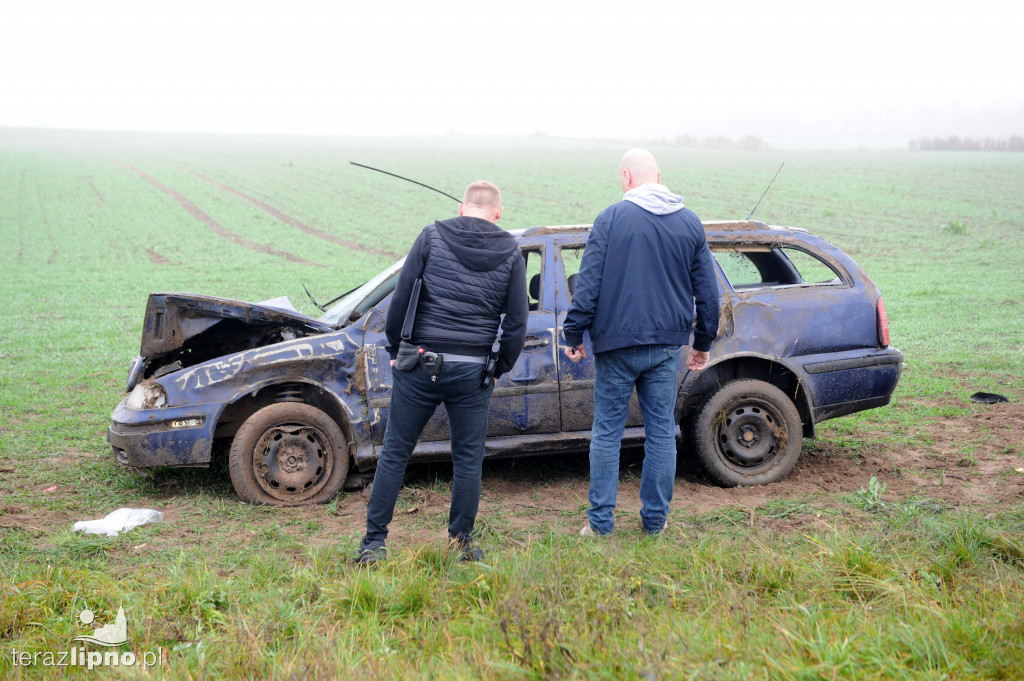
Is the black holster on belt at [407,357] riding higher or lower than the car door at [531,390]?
higher

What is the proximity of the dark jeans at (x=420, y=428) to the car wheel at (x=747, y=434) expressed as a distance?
72.1 inches

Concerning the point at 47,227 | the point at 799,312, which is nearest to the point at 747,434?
the point at 799,312

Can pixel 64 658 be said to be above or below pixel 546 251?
below

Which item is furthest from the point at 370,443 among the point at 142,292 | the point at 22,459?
the point at 142,292

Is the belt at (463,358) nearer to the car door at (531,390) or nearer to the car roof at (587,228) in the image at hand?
the car door at (531,390)

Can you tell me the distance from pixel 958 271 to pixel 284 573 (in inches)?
657

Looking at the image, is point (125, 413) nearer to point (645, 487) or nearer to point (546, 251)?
point (546, 251)

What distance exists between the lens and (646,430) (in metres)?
4.09

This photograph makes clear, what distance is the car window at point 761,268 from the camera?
537cm

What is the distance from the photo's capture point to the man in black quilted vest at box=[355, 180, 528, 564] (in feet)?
12.2

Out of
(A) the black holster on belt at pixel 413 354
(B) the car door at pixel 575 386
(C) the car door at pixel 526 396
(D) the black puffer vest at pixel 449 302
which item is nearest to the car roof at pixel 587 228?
(B) the car door at pixel 575 386

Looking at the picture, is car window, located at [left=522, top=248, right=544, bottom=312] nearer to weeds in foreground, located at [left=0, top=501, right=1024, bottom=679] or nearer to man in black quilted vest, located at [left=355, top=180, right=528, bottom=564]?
man in black quilted vest, located at [left=355, top=180, right=528, bottom=564]

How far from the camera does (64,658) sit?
295cm

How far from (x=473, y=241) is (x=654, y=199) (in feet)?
3.07
